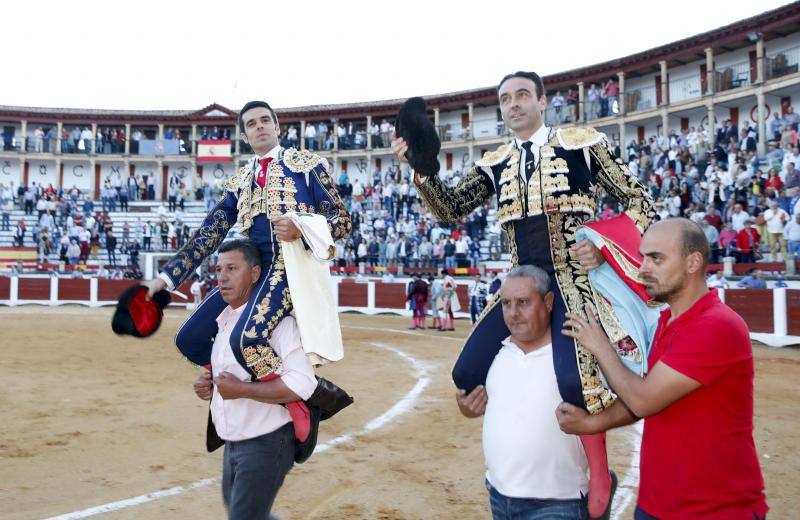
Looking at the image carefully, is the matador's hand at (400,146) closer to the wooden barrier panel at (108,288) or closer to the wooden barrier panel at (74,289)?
the wooden barrier panel at (108,288)

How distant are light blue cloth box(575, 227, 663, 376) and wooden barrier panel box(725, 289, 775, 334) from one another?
36.0ft

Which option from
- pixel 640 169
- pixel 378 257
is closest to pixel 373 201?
pixel 378 257

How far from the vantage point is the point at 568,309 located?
2312mm

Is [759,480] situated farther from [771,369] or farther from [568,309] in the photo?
[771,369]

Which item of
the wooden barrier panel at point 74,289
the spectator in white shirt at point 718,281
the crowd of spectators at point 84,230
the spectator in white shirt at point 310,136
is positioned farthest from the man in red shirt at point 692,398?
the spectator in white shirt at point 310,136

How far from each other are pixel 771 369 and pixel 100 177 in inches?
1351

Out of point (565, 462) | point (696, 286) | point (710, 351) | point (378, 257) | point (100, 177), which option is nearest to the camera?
point (710, 351)

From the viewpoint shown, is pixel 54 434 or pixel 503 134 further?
pixel 503 134

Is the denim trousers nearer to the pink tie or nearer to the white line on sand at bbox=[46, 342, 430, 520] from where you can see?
the pink tie

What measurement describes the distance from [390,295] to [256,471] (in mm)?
17867

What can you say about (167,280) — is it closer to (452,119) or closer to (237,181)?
(237,181)

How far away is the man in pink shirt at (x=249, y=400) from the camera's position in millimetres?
2408

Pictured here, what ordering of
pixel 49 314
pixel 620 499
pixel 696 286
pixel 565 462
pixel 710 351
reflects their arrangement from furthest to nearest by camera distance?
pixel 49 314 < pixel 620 499 < pixel 565 462 < pixel 696 286 < pixel 710 351

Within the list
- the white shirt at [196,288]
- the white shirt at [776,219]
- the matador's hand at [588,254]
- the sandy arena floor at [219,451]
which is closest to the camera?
the matador's hand at [588,254]
